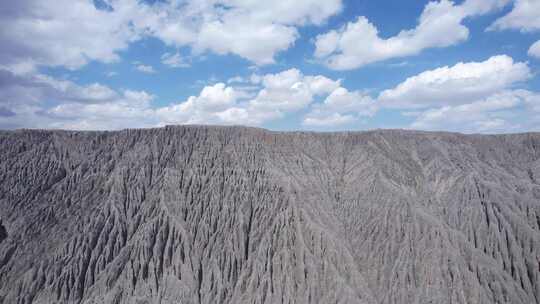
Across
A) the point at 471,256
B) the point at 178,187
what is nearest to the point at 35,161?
the point at 178,187

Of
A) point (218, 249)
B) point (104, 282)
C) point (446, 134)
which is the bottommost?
point (104, 282)

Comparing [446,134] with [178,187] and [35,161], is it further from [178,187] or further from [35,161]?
[35,161]

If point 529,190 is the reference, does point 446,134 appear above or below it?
above

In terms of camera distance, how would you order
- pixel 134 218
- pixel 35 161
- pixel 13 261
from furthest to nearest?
pixel 35 161 < pixel 134 218 < pixel 13 261

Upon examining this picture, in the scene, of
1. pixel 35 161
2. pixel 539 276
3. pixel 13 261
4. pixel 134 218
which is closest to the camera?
pixel 539 276

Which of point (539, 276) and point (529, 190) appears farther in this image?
point (529, 190)

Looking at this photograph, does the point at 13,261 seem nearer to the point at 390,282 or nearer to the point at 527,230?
the point at 390,282
